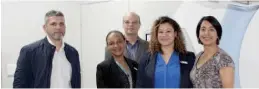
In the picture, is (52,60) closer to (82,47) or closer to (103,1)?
(82,47)

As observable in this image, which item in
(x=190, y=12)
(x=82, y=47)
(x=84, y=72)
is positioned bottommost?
(x=84, y=72)

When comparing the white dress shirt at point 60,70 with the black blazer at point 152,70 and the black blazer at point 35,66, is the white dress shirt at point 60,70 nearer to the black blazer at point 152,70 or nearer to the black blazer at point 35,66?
the black blazer at point 35,66

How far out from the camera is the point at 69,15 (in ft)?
7.47

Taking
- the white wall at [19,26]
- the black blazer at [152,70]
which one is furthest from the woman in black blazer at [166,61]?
the white wall at [19,26]

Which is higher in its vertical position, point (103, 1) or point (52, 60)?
point (103, 1)

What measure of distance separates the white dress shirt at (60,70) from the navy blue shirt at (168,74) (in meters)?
0.57

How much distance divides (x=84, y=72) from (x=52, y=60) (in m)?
0.57

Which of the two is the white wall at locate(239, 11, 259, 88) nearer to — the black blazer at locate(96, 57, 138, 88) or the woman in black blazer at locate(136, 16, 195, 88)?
the woman in black blazer at locate(136, 16, 195, 88)

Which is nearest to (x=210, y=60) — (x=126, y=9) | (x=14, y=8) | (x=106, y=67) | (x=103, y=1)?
(x=106, y=67)

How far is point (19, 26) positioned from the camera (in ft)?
7.18

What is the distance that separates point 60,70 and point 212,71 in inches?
35.5

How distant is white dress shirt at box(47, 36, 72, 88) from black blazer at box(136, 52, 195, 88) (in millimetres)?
458

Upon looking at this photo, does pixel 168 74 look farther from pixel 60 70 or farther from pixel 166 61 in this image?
pixel 60 70

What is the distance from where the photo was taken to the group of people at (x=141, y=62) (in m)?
1.54
